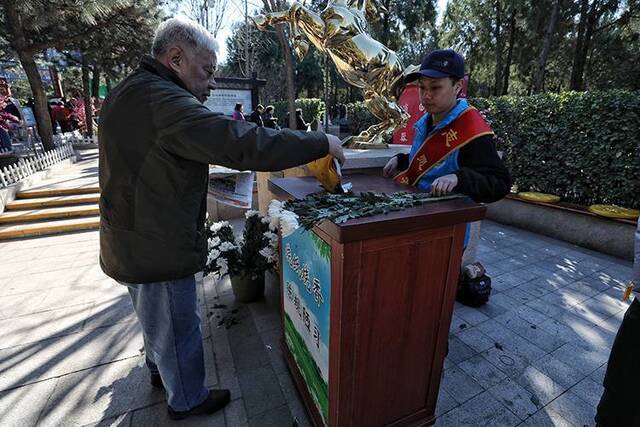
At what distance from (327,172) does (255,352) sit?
1.64 metres

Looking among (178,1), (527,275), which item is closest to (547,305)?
(527,275)

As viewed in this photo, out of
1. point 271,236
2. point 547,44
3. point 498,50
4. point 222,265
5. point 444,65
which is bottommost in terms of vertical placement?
point 222,265

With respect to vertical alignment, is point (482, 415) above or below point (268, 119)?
below

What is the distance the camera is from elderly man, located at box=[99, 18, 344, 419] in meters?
1.24

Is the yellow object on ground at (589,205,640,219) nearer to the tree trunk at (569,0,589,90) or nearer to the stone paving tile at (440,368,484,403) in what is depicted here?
the stone paving tile at (440,368,484,403)

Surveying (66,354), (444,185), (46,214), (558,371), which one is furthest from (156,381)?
(46,214)

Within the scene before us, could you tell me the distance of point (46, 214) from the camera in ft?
17.9

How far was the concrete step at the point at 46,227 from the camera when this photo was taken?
4.94 metres

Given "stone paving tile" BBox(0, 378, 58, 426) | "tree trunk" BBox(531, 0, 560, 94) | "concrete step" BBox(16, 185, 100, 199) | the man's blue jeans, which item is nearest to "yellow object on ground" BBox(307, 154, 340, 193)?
the man's blue jeans

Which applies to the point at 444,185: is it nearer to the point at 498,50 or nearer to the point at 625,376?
the point at 625,376

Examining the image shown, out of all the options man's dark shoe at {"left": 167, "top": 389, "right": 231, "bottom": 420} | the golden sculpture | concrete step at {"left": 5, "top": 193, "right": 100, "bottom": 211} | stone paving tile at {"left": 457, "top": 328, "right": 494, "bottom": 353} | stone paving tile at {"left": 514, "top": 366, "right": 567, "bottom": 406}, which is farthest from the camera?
concrete step at {"left": 5, "top": 193, "right": 100, "bottom": 211}

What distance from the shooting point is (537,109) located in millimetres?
5270

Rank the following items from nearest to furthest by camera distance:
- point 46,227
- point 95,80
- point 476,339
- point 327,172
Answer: point 327,172
point 476,339
point 46,227
point 95,80

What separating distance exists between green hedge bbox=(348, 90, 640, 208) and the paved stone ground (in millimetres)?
1341
